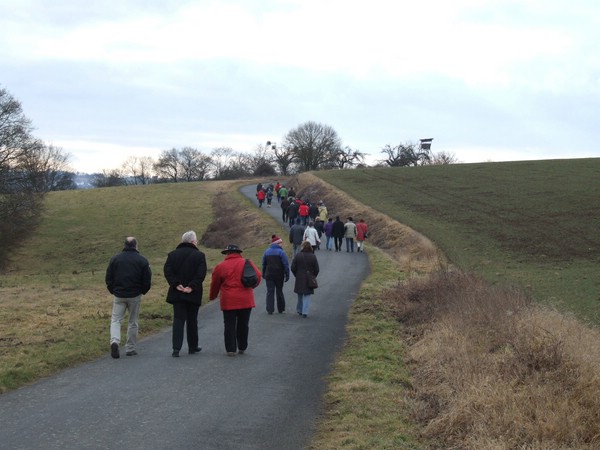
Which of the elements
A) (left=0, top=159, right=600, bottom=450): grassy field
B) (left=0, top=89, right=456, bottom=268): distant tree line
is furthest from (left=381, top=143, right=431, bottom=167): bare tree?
(left=0, top=159, right=600, bottom=450): grassy field

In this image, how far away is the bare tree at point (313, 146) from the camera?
4168 inches

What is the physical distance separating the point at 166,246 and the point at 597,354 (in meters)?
36.7

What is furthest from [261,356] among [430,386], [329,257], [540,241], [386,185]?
[386,185]

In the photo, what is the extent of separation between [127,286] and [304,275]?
17.4 ft

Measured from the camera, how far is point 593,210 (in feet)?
130

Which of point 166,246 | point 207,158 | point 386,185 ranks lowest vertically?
point 166,246

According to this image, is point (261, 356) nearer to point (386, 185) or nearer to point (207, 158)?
point (386, 185)

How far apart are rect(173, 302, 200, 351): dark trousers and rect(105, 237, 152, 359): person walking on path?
2.15 feet

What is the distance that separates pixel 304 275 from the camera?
14.5 meters

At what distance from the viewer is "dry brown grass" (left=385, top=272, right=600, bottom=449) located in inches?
237

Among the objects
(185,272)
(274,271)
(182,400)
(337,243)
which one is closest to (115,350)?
(185,272)

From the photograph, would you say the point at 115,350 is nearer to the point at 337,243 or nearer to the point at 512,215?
the point at 337,243

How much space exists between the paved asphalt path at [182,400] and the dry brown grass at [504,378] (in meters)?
1.48

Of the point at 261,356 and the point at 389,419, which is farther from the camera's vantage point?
the point at 261,356
